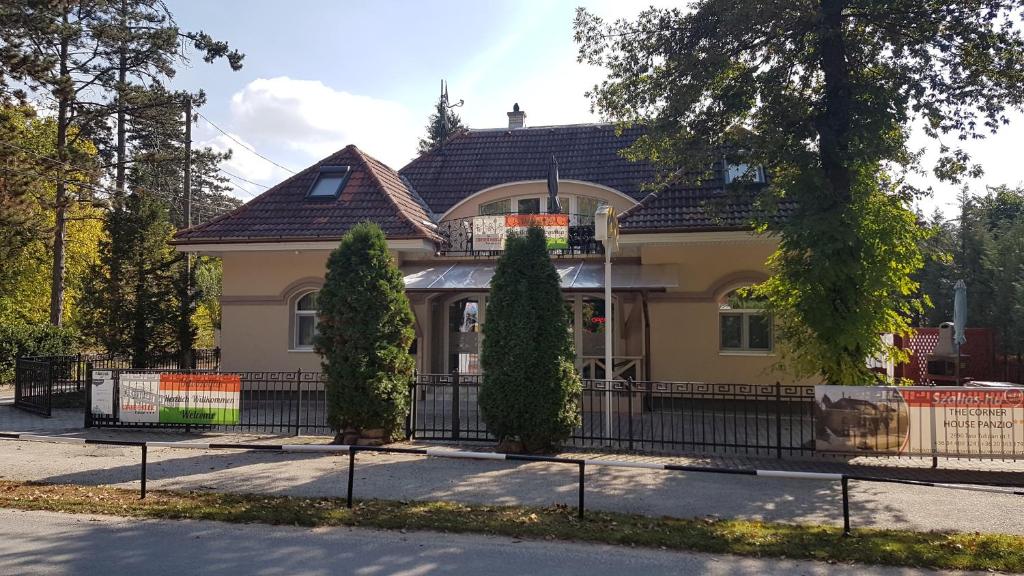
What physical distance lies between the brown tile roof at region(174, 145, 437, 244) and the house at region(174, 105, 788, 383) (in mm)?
47

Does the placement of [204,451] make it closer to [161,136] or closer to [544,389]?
[544,389]

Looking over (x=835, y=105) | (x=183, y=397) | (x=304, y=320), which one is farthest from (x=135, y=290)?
(x=835, y=105)

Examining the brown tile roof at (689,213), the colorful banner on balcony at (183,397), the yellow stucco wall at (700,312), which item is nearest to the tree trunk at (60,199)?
the colorful banner on balcony at (183,397)

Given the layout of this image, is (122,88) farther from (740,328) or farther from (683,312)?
(740,328)

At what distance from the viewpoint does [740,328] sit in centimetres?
1434

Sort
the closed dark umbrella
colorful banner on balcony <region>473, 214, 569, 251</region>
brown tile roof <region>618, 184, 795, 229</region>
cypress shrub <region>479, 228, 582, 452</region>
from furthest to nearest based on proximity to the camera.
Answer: the closed dark umbrella
colorful banner on balcony <region>473, 214, 569, 251</region>
brown tile roof <region>618, 184, 795, 229</region>
cypress shrub <region>479, 228, 582, 452</region>

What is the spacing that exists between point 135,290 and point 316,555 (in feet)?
46.8

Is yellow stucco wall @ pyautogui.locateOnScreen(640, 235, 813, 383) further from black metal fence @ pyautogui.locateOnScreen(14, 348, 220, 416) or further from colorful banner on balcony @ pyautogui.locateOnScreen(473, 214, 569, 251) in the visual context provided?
black metal fence @ pyautogui.locateOnScreen(14, 348, 220, 416)

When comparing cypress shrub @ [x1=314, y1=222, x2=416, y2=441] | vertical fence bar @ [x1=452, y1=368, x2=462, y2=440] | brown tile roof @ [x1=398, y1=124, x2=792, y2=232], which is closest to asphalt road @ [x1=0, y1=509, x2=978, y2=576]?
cypress shrub @ [x1=314, y1=222, x2=416, y2=441]

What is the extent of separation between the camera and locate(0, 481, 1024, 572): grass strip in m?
5.51

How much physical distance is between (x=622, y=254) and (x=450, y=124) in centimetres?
3444

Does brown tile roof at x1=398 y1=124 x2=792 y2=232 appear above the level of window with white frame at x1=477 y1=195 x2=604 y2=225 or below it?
above

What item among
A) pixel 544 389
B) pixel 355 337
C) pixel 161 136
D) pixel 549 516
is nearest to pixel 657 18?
pixel 544 389

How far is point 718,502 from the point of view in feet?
23.8
